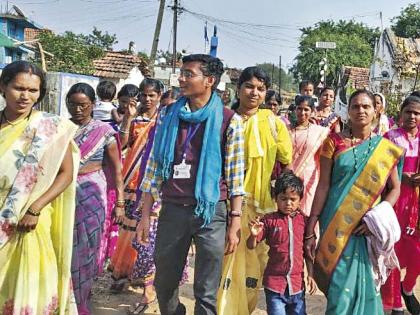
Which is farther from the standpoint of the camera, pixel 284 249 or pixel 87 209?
pixel 87 209

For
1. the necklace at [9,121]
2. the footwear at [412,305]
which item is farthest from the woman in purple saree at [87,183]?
the footwear at [412,305]

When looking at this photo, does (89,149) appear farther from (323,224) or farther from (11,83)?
(323,224)

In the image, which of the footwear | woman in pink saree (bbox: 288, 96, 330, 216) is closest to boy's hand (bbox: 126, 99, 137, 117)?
woman in pink saree (bbox: 288, 96, 330, 216)

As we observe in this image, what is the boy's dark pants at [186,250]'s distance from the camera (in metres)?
3.05

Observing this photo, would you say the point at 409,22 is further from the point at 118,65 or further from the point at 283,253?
the point at 283,253

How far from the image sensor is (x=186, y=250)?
3.17 meters

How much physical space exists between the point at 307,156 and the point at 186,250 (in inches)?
84.3

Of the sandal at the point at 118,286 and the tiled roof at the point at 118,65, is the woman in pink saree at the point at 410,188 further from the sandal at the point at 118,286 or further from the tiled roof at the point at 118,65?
the tiled roof at the point at 118,65

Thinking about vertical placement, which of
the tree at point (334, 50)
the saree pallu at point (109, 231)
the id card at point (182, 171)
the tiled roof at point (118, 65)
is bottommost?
the saree pallu at point (109, 231)

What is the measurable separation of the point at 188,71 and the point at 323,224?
4.55 ft

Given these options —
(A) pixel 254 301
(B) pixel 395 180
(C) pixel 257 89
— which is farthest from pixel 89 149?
(B) pixel 395 180

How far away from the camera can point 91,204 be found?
3.65m

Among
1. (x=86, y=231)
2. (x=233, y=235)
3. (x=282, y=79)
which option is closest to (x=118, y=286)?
(x=86, y=231)

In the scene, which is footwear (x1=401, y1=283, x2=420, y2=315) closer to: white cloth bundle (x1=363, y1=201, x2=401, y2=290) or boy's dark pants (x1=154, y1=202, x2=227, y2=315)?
white cloth bundle (x1=363, y1=201, x2=401, y2=290)
